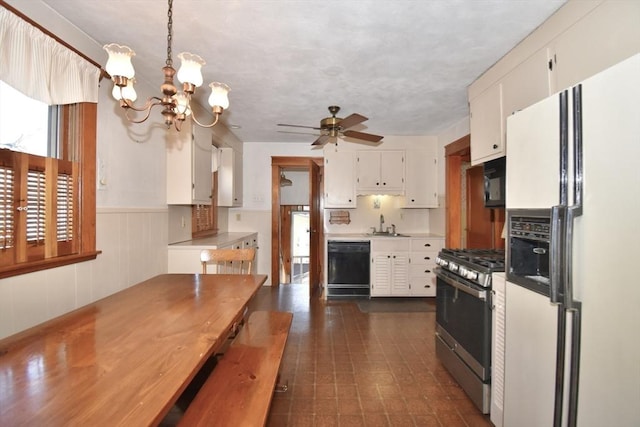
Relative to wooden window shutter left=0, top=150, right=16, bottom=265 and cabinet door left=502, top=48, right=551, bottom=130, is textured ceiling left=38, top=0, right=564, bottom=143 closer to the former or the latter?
cabinet door left=502, top=48, right=551, bottom=130

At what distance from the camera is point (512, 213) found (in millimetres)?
1588

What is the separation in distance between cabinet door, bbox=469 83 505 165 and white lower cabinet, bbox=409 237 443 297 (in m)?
1.94

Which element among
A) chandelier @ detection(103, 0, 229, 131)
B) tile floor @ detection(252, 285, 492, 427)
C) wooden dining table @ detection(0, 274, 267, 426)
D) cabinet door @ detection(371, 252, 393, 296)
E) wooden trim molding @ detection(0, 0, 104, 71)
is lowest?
tile floor @ detection(252, 285, 492, 427)

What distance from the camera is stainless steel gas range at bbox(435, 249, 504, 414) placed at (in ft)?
5.94

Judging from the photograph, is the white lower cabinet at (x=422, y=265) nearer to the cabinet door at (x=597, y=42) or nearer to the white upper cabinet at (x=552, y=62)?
the white upper cabinet at (x=552, y=62)

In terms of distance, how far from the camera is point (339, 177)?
4594mm

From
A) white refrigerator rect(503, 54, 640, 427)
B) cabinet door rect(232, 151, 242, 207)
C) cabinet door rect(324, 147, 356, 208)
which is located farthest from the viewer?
cabinet door rect(324, 147, 356, 208)

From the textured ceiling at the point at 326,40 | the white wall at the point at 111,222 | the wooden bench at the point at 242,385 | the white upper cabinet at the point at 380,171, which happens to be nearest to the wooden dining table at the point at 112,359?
the wooden bench at the point at 242,385

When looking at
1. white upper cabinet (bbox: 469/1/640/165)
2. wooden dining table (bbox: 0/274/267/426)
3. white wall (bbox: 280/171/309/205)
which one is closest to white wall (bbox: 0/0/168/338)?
wooden dining table (bbox: 0/274/267/426)

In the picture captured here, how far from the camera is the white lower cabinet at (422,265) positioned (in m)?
4.31

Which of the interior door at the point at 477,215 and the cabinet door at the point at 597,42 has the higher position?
the cabinet door at the point at 597,42

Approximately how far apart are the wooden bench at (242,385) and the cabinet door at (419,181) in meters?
3.23

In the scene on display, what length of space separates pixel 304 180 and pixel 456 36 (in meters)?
5.58

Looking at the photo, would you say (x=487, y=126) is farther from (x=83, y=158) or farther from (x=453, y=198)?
(x=83, y=158)
